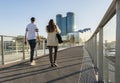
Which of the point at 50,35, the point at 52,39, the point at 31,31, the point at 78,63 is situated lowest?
the point at 78,63

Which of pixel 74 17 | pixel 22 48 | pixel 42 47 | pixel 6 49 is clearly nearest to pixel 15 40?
pixel 22 48

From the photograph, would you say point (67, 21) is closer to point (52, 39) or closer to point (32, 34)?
point (32, 34)

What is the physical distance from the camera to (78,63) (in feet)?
31.1

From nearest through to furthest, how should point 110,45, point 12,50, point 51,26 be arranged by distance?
point 110,45
point 51,26
point 12,50

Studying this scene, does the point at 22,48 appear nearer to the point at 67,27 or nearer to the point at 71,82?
the point at 71,82

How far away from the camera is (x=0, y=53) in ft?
30.1

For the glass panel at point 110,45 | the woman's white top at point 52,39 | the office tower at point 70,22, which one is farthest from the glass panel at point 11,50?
the office tower at point 70,22

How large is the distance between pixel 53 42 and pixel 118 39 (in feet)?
18.7

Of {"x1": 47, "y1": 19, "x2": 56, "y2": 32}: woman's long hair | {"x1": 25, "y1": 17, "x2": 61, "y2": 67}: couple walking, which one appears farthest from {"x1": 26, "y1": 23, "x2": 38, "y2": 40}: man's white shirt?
{"x1": 47, "y1": 19, "x2": 56, "y2": 32}: woman's long hair

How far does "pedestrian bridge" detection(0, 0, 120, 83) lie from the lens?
11.6ft

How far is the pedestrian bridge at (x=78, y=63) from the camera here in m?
3.54

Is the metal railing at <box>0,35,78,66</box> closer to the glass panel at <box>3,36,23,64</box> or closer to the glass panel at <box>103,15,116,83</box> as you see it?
the glass panel at <box>3,36,23,64</box>

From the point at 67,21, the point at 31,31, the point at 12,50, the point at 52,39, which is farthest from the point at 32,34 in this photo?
the point at 67,21

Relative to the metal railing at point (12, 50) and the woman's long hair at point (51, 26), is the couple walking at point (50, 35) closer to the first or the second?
the woman's long hair at point (51, 26)
